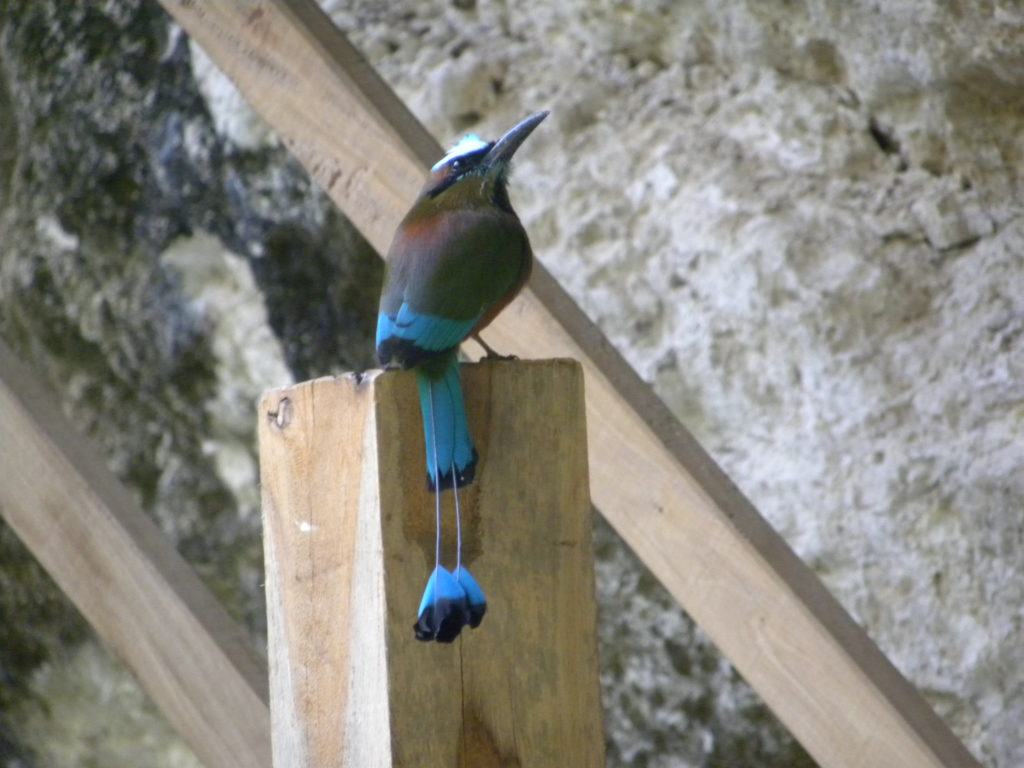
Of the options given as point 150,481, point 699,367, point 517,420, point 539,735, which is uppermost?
point 517,420

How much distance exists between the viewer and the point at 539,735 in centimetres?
88

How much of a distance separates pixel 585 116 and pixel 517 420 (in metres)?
1.46

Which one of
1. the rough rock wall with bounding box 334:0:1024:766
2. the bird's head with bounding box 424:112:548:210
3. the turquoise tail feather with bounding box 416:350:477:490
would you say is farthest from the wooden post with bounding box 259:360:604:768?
the rough rock wall with bounding box 334:0:1024:766

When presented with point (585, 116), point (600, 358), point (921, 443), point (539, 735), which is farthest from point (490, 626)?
point (585, 116)

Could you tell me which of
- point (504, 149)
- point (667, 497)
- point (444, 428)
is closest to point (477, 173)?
point (504, 149)

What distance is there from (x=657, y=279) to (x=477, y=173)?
108cm

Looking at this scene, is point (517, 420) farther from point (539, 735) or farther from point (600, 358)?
point (600, 358)

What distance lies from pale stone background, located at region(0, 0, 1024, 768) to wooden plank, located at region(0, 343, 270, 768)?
0.96m

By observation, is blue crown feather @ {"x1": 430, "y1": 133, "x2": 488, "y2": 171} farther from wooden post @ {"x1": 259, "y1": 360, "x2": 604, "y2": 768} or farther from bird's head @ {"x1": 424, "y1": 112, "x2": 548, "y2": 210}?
wooden post @ {"x1": 259, "y1": 360, "x2": 604, "y2": 768}

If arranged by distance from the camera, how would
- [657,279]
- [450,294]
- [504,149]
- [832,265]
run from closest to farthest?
1. [450,294]
2. [504,149]
3. [832,265]
4. [657,279]

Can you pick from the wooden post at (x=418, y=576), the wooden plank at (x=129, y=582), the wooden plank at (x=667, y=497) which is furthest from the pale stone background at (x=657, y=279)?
the wooden post at (x=418, y=576)

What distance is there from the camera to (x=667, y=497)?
1379 millimetres

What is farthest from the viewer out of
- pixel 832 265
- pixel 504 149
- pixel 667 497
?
pixel 832 265

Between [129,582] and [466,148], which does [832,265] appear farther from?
[129,582]
